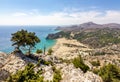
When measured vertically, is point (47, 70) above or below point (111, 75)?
above

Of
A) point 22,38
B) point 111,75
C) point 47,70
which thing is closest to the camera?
point 47,70

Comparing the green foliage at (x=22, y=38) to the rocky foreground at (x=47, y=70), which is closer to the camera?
the rocky foreground at (x=47, y=70)

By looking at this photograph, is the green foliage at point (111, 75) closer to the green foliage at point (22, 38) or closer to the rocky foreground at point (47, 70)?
the rocky foreground at point (47, 70)

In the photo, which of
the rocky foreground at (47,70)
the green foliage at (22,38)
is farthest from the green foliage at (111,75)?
the green foliage at (22,38)

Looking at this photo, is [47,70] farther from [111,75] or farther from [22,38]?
[111,75]

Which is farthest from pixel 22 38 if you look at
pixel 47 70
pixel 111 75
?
pixel 111 75

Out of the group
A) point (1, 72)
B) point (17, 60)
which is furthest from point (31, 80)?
point (17, 60)

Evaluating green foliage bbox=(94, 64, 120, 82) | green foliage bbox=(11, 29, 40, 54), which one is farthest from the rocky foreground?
green foliage bbox=(94, 64, 120, 82)

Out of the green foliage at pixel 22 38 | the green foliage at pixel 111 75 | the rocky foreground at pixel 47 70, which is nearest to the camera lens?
the rocky foreground at pixel 47 70

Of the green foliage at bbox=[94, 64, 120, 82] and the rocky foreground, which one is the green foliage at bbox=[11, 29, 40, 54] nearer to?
the rocky foreground

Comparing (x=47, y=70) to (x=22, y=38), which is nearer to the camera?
(x=47, y=70)

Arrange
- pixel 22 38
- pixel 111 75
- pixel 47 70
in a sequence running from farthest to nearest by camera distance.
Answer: pixel 22 38 < pixel 111 75 < pixel 47 70

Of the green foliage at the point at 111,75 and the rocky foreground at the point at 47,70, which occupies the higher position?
the rocky foreground at the point at 47,70

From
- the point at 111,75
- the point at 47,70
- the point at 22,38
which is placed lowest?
the point at 111,75
